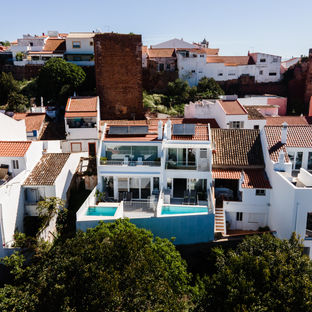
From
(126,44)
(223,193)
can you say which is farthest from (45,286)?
(126,44)

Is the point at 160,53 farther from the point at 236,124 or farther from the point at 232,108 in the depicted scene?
the point at 236,124

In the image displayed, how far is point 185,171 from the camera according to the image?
2389cm

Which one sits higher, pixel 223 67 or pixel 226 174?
pixel 223 67

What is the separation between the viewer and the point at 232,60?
5362cm

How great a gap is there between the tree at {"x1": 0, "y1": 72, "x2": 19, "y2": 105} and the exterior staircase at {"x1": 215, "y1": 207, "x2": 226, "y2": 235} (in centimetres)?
3207

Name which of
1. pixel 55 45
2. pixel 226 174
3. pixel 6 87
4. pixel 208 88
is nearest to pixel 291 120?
pixel 226 174

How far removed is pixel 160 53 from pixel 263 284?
42.6 metres

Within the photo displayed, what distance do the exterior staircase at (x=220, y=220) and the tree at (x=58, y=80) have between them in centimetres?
2631

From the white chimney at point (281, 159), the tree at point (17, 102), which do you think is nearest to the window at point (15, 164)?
the white chimney at point (281, 159)

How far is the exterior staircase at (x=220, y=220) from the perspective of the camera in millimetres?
22341

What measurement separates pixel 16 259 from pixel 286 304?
569 inches

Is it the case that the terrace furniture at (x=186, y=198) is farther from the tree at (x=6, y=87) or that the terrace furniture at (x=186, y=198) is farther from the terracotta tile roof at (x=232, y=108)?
the tree at (x=6, y=87)

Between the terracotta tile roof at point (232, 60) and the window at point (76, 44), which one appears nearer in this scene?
the window at point (76, 44)

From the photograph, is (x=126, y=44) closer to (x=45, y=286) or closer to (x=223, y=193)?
(x=223, y=193)
